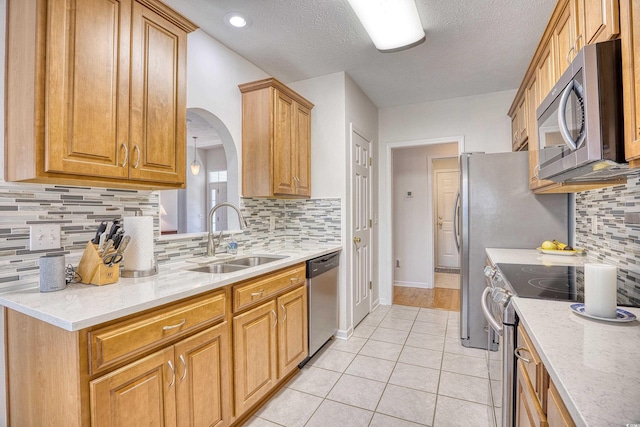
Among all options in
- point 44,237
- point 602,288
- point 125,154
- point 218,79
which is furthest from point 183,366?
point 218,79

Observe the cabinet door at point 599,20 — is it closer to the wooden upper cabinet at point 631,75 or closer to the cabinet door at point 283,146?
the wooden upper cabinet at point 631,75

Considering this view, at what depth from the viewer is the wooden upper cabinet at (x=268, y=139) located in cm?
255

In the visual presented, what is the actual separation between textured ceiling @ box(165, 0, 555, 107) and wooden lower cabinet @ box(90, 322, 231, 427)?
2.02 metres

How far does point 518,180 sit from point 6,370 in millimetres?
3400

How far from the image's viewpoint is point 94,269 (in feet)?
4.59

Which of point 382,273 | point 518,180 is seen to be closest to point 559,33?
point 518,180

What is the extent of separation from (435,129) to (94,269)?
12.0 ft

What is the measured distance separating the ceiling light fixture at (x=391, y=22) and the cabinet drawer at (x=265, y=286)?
1.75 metres

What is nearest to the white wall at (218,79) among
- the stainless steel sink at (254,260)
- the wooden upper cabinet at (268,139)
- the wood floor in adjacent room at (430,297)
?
the wooden upper cabinet at (268,139)

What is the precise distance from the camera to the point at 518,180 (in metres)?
2.65

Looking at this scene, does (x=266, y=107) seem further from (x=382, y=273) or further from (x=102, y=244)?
(x=382, y=273)

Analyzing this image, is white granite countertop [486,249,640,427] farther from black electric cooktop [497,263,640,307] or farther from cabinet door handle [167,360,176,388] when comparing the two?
cabinet door handle [167,360,176,388]

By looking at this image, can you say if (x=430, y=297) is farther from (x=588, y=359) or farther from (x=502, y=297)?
(x=588, y=359)

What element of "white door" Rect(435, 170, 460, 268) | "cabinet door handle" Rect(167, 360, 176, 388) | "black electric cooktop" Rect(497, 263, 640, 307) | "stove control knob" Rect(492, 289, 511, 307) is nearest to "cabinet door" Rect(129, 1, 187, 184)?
"cabinet door handle" Rect(167, 360, 176, 388)
